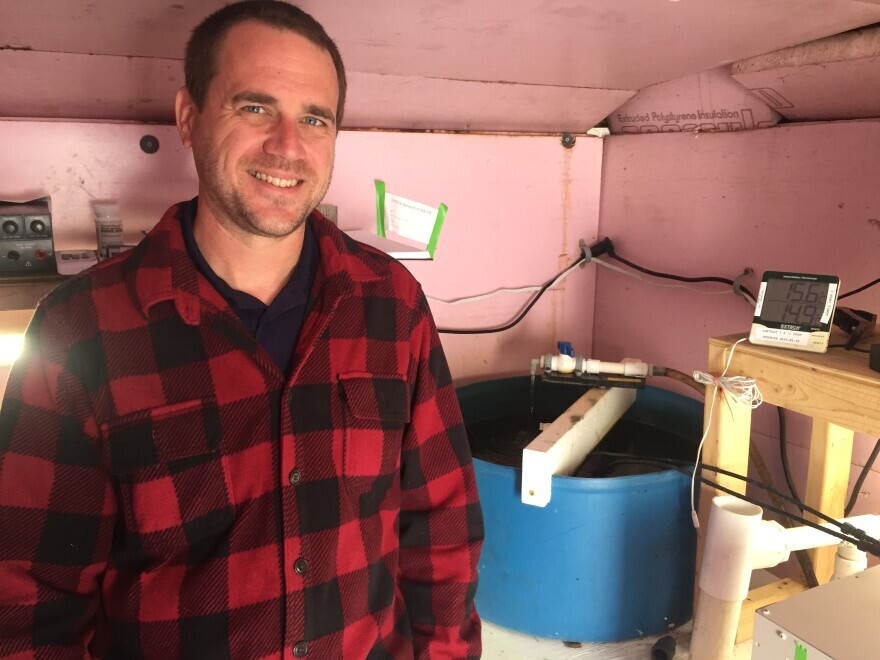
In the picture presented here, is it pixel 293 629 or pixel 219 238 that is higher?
pixel 219 238

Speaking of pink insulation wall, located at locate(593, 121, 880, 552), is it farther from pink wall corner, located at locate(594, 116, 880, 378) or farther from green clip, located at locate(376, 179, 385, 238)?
green clip, located at locate(376, 179, 385, 238)

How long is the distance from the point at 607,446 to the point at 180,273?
38.6 inches

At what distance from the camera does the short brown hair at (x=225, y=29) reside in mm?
844

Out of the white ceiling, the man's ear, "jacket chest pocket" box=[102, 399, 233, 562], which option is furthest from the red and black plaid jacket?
the white ceiling

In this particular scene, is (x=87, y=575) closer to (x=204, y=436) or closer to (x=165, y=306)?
(x=204, y=436)

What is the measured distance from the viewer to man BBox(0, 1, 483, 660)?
29.4 inches

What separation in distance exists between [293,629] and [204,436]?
0.24 m

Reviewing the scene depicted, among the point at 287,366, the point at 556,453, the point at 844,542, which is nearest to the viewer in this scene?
the point at 287,366

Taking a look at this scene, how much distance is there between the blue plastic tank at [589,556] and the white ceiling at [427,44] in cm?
70

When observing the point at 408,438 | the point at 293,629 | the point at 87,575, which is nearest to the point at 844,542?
the point at 408,438

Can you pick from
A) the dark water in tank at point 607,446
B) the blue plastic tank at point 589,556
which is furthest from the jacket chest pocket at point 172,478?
the dark water in tank at point 607,446

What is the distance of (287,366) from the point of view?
835mm

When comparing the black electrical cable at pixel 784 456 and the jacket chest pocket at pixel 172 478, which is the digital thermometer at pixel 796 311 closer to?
the black electrical cable at pixel 784 456

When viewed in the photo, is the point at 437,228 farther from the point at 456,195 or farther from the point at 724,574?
the point at 724,574
